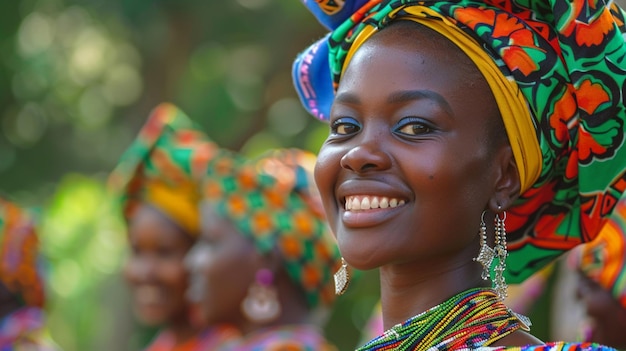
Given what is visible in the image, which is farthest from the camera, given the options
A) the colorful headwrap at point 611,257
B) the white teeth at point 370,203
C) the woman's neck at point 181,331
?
the woman's neck at point 181,331

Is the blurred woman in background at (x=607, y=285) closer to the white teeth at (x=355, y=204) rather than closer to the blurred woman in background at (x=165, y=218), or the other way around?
the blurred woman in background at (x=165, y=218)

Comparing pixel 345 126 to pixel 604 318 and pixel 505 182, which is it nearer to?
pixel 505 182

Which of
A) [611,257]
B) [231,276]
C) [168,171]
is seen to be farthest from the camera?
[168,171]

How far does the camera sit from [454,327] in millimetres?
2799

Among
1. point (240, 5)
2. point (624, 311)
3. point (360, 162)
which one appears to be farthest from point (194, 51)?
point (360, 162)

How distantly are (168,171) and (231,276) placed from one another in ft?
3.34

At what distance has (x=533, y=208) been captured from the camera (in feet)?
10.2

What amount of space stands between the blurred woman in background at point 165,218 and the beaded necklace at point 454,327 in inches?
142

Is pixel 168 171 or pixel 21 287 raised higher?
pixel 168 171

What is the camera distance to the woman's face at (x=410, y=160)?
276 cm

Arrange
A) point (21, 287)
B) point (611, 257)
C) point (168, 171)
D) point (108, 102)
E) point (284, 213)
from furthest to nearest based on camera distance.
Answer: point (108, 102) → point (21, 287) → point (168, 171) → point (284, 213) → point (611, 257)

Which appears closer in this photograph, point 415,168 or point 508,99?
point 415,168

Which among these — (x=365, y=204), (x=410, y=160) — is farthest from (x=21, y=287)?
(x=410, y=160)

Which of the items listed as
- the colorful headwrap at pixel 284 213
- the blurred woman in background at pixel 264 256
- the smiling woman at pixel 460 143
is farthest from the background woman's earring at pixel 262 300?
the smiling woman at pixel 460 143
